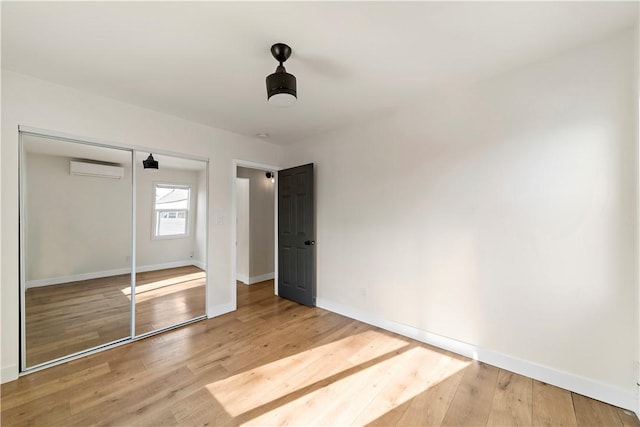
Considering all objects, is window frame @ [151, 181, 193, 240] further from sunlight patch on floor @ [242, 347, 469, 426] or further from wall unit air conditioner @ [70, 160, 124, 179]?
sunlight patch on floor @ [242, 347, 469, 426]

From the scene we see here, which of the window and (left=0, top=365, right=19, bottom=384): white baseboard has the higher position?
the window

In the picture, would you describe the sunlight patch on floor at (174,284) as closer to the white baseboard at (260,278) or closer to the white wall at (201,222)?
the white wall at (201,222)

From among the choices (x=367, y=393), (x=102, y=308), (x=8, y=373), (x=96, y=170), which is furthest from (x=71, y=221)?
(x=367, y=393)

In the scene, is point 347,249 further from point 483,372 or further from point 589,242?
point 589,242

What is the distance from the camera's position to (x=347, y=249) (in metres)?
3.33

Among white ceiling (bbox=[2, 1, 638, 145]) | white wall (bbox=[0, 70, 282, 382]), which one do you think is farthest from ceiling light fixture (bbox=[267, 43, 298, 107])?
white wall (bbox=[0, 70, 282, 382])

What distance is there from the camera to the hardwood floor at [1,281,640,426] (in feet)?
5.45

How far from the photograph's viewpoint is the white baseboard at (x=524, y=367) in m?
1.72

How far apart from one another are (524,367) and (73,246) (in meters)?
4.40

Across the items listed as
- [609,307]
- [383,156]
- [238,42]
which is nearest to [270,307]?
[383,156]

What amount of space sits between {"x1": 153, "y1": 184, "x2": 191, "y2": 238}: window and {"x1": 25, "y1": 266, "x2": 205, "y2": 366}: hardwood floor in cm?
50

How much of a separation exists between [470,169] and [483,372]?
1.83 m

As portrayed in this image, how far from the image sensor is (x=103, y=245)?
8.64ft

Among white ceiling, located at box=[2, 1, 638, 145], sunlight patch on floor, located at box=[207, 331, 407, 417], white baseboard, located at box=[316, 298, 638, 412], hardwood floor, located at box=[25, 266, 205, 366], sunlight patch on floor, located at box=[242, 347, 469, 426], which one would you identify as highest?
white ceiling, located at box=[2, 1, 638, 145]
